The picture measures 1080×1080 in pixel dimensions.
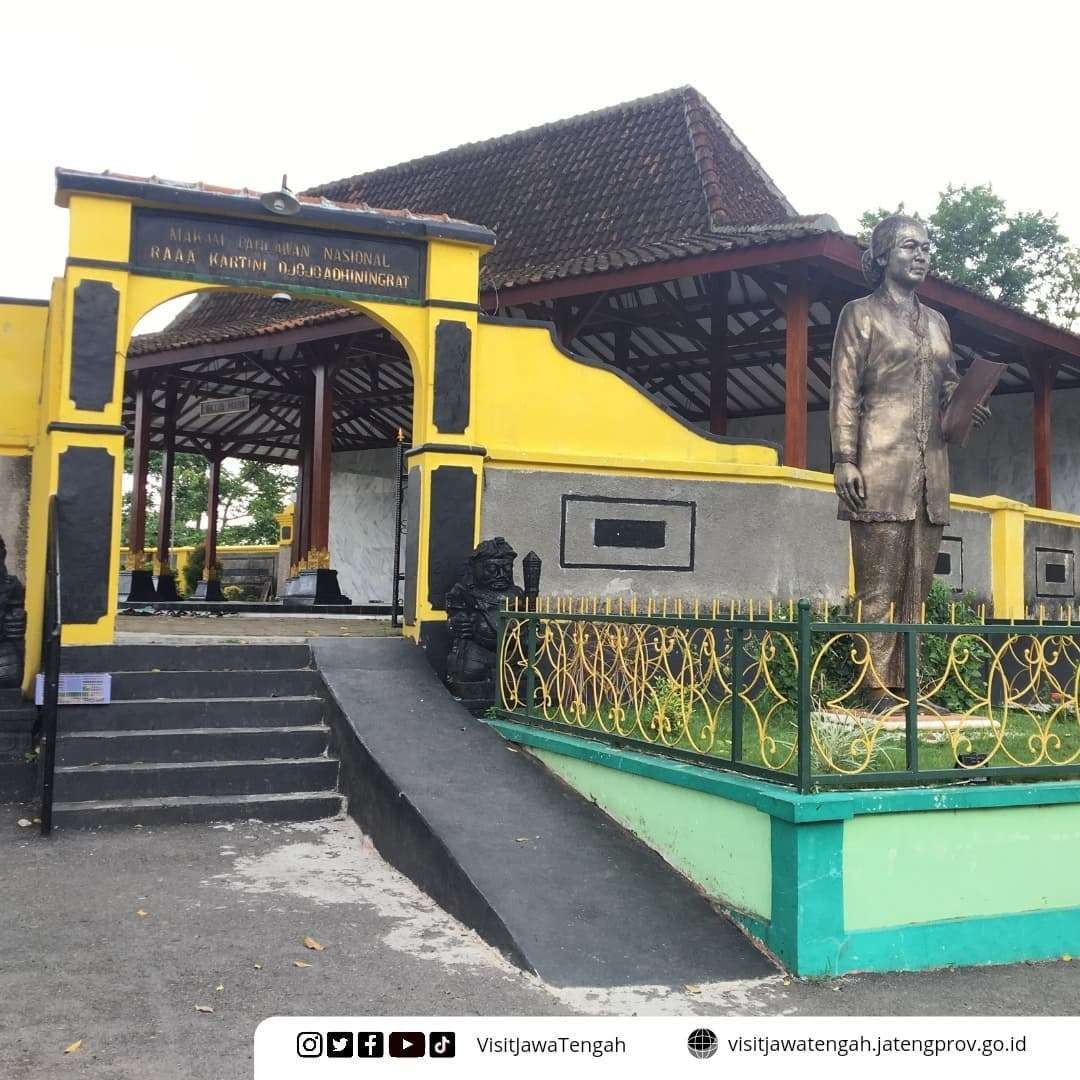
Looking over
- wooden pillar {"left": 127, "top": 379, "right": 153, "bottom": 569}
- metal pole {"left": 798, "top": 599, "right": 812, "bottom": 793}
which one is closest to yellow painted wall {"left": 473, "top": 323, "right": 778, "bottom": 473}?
metal pole {"left": 798, "top": 599, "right": 812, "bottom": 793}

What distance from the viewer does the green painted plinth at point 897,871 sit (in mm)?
4520

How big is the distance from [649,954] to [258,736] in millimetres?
3371

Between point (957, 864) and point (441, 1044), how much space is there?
8.30 ft

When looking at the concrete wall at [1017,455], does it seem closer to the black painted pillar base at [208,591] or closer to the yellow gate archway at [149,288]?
the yellow gate archway at [149,288]

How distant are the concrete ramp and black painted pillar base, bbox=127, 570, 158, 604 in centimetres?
1084

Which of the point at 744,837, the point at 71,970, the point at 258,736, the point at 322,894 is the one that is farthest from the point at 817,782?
the point at 258,736

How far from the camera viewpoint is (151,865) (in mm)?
5633

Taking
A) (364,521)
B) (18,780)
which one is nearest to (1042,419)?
(18,780)

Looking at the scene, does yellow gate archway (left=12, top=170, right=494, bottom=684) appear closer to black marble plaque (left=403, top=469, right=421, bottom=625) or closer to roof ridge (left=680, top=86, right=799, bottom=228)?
black marble plaque (left=403, top=469, right=421, bottom=625)

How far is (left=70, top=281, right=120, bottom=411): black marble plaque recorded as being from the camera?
7.94 m

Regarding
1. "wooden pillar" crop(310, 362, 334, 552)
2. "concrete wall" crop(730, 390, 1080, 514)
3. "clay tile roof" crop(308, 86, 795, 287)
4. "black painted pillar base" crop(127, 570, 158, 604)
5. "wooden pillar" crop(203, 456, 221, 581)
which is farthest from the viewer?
"wooden pillar" crop(203, 456, 221, 581)

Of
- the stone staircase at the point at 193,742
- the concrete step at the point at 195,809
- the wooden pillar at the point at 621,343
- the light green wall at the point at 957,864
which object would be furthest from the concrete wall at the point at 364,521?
the light green wall at the point at 957,864

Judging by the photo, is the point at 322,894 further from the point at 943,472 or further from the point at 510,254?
the point at 510,254

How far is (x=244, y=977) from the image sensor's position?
13.7 feet
